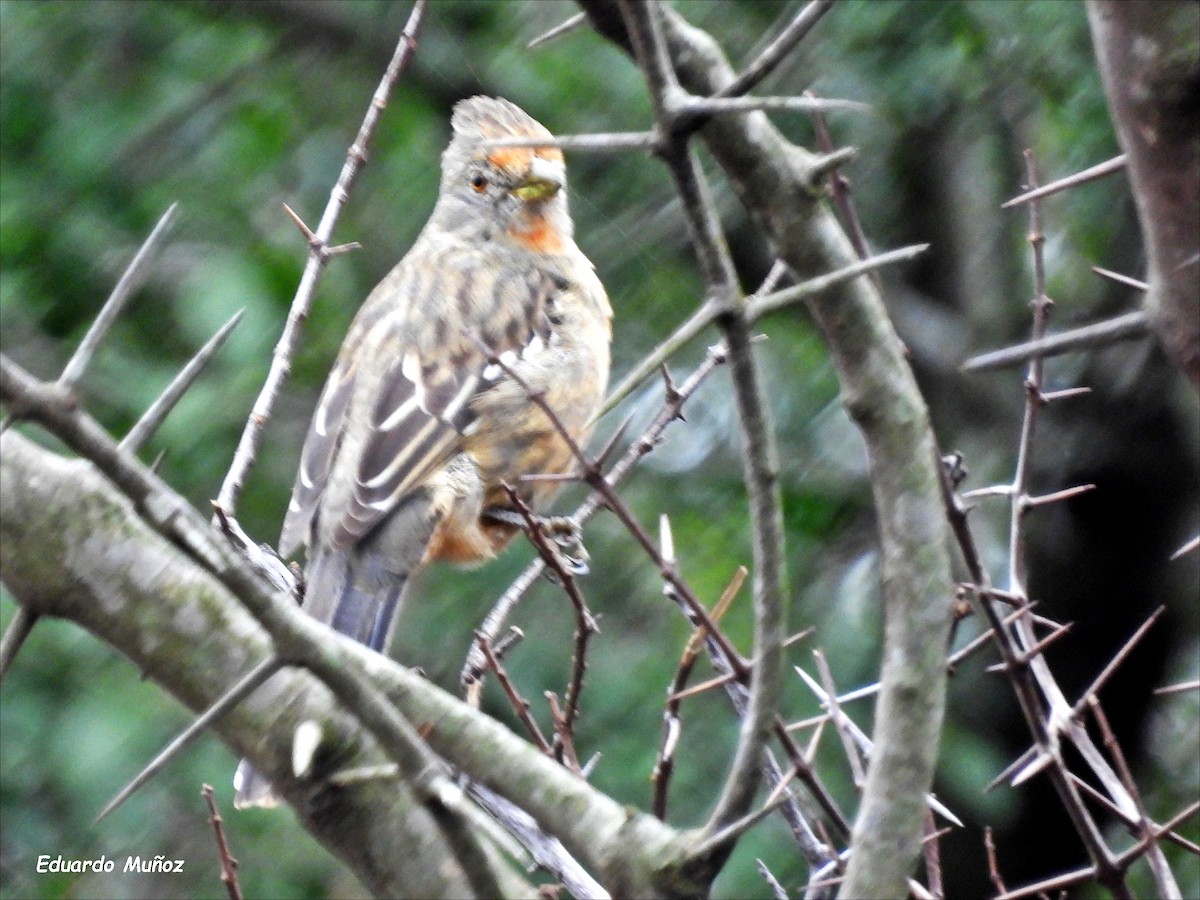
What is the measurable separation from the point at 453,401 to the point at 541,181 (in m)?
1.04

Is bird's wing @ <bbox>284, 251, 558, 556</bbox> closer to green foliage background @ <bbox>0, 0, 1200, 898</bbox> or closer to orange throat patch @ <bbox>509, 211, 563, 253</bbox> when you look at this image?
orange throat patch @ <bbox>509, 211, 563, 253</bbox>

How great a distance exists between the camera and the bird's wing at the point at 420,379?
14.4ft

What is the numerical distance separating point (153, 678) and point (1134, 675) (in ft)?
16.1

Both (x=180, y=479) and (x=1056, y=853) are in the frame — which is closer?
(x=180, y=479)

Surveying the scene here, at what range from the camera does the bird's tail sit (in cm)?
419

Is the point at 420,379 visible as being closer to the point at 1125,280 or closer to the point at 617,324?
the point at 617,324

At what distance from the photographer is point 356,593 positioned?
427 centimetres

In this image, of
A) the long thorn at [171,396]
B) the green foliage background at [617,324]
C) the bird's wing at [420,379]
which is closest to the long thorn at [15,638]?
the long thorn at [171,396]

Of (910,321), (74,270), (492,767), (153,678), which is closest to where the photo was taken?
(492,767)

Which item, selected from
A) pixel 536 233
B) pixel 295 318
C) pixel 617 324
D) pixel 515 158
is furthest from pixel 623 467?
pixel 617 324

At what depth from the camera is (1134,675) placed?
6.39m

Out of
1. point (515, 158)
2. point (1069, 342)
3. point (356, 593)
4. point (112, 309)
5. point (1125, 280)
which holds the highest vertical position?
point (112, 309)

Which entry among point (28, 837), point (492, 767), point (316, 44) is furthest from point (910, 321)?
point (492, 767)

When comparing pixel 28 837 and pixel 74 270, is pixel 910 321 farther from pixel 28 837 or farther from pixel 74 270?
pixel 28 837
